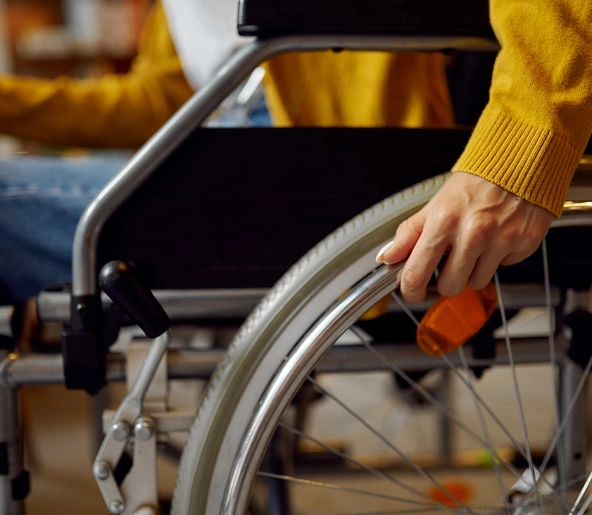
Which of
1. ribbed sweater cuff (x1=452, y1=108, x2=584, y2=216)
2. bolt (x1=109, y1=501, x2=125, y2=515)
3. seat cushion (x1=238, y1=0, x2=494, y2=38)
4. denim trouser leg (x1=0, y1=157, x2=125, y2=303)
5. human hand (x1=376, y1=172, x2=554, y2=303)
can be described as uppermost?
seat cushion (x1=238, y1=0, x2=494, y2=38)

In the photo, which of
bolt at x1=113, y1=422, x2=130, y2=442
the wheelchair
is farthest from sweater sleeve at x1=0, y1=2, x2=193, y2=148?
bolt at x1=113, y1=422, x2=130, y2=442

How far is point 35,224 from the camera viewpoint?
1.98 feet

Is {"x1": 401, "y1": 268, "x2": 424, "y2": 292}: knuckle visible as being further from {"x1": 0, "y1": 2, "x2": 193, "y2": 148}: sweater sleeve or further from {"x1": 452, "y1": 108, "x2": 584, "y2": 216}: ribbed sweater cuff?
{"x1": 0, "y1": 2, "x2": 193, "y2": 148}: sweater sleeve

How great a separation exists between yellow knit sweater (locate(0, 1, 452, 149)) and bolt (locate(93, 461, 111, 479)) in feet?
1.32

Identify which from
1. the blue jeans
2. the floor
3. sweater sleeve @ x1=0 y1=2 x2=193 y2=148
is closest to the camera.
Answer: the blue jeans

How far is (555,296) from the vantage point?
643 millimetres

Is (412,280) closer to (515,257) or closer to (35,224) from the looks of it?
(515,257)

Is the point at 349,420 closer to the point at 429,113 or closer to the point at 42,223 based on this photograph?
the point at 429,113

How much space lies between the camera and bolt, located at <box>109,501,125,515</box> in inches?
20.0

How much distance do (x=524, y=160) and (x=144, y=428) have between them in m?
0.37

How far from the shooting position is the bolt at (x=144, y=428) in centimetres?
51

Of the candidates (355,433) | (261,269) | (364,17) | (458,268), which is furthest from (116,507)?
(355,433)

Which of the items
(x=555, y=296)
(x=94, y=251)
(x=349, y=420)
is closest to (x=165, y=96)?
(x=94, y=251)

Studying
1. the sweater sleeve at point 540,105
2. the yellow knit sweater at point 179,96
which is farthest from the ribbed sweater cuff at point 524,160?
the yellow knit sweater at point 179,96
